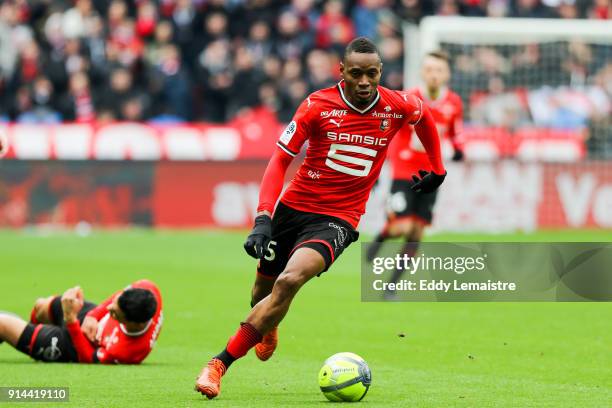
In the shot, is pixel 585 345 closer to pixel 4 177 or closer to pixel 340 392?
pixel 340 392

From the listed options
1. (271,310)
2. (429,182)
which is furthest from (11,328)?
(429,182)

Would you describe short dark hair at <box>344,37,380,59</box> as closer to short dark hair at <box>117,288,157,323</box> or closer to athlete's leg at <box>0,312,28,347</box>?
short dark hair at <box>117,288,157,323</box>

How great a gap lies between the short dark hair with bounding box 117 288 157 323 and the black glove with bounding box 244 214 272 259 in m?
1.36

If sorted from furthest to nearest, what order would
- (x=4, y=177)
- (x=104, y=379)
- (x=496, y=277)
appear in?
(x=4, y=177) → (x=496, y=277) → (x=104, y=379)

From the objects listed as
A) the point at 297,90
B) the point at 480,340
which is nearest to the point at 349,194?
the point at 480,340

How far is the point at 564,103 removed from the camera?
2250 cm

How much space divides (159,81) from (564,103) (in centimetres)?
744

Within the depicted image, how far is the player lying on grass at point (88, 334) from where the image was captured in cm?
860

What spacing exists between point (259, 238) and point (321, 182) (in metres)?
0.92

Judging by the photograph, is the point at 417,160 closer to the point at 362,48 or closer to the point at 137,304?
the point at 137,304

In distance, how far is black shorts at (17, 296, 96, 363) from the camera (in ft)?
28.7

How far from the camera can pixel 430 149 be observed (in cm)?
857

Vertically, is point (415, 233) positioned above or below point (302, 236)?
below

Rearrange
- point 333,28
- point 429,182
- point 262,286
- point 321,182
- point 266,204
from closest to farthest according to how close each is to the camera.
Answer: point 266,204, point 321,182, point 262,286, point 429,182, point 333,28
